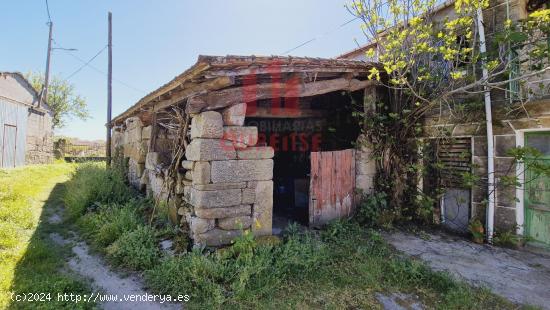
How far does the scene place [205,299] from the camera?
310 centimetres

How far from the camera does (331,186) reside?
536cm

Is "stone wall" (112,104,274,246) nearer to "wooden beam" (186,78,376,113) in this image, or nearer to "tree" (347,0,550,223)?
"wooden beam" (186,78,376,113)

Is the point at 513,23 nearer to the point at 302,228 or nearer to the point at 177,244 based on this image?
the point at 302,228

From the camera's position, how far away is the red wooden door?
5.24 m

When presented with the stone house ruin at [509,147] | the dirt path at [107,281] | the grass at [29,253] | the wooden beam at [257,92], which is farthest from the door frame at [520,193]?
the grass at [29,253]

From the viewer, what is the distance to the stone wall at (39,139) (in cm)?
1440

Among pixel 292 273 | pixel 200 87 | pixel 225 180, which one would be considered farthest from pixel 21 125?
pixel 292 273

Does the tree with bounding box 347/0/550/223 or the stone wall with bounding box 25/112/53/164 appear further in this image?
the stone wall with bounding box 25/112/53/164

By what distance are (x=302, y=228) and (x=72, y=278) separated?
344 centimetres

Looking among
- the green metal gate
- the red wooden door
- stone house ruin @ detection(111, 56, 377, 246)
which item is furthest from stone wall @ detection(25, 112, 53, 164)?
the green metal gate

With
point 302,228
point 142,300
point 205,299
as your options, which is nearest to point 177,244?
point 142,300

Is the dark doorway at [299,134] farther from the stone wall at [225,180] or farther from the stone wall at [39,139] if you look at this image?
the stone wall at [39,139]

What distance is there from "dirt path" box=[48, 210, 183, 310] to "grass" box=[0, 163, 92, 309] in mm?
175

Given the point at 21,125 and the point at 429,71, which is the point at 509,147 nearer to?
the point at 429,71
